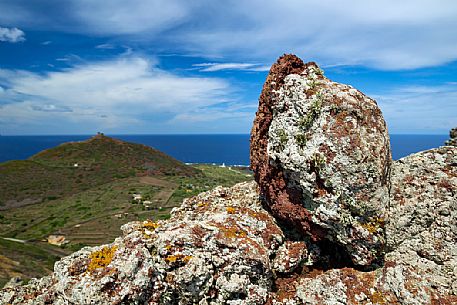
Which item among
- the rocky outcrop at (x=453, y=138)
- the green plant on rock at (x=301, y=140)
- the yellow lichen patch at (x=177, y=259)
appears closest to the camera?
the yellow lichen patch at (x=177, y=259)

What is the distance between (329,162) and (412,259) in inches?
158

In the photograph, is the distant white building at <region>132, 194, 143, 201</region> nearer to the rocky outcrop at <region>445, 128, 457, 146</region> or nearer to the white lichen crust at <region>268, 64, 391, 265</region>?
the white lichen crust at <region>268, 64, 391, 265</region>

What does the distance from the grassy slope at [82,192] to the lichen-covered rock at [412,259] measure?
80.4ft

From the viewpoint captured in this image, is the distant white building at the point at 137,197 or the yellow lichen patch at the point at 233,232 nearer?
the yellow lichen patch at the point at 233,232

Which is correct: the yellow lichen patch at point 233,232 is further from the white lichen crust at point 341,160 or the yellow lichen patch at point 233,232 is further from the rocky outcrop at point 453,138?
the rocky outcrop at point 453,138

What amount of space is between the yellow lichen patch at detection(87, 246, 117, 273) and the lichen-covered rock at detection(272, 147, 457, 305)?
214 inches

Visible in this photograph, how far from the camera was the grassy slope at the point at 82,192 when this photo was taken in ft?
135

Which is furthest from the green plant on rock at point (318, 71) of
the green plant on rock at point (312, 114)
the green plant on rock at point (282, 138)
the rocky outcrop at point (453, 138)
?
the rocky outcrop at point (453, 138)

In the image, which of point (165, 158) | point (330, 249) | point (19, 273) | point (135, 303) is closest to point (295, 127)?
point (330, 249)

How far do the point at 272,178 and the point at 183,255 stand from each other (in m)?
4.42

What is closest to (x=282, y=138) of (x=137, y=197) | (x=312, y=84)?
(x=312, y=84)

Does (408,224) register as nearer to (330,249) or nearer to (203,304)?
(330,249)

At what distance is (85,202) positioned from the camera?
235 ft

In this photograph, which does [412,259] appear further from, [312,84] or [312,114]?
[312,84]
